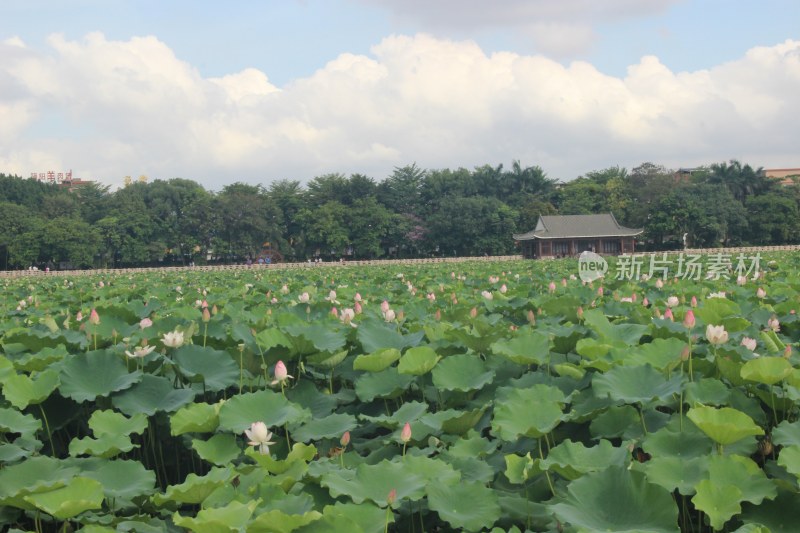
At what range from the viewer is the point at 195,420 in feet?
7.82

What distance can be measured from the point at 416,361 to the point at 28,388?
132 centimetres

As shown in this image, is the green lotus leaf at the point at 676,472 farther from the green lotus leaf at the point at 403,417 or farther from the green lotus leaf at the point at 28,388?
the green lotus leaf at the point at 28,388

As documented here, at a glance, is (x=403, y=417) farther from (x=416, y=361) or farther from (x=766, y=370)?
(x=766, y=370)

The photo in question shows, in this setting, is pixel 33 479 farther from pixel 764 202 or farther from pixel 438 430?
pixel 764 202

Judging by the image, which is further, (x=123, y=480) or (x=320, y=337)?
(x=320, y=337)

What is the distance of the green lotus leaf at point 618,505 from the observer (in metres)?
1.67

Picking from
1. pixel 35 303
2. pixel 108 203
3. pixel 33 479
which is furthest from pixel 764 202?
pixel 33 479

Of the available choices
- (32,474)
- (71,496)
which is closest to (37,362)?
(32,474)

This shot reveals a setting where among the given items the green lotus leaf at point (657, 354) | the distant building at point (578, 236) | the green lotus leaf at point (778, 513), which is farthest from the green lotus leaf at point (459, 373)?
the distant building at point (578, 236)

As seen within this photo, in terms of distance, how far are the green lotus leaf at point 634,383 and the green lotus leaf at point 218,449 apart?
112 cm

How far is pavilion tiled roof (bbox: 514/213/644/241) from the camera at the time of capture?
48906 mm

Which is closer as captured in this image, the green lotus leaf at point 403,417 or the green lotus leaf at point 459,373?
the green lotus leaf at point 403,417

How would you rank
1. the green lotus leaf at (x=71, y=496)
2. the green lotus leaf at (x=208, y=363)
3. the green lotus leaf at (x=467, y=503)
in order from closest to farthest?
1. the green lotus leaf at (x=467, y=503)
2. the green lotus leaf at (x=71, y=496)
3. the green lotus leaf at (x=208, y=363)

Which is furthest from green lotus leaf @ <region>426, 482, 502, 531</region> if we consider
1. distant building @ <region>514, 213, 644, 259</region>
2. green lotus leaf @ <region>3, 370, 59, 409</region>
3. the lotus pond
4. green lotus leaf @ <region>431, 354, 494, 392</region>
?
distant building @ <region>514, 213, 644, 259</region>
